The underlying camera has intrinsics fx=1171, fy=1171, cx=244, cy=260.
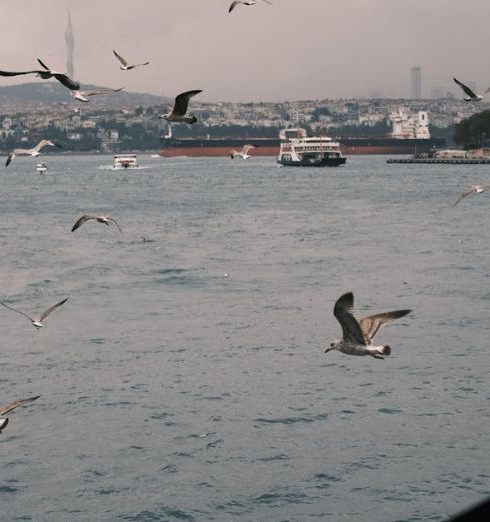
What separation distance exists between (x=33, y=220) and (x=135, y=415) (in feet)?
148

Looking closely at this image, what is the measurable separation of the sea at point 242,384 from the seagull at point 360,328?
583 cm

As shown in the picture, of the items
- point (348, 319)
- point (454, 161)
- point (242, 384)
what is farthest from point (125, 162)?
point (348, 319)

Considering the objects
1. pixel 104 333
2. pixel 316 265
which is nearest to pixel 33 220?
pixel 316 265

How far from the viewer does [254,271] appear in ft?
126

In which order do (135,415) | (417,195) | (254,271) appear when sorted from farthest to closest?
(417,195) → (254,271) → (135,415)

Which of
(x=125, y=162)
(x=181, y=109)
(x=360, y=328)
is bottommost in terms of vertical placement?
(x=125, y=162)

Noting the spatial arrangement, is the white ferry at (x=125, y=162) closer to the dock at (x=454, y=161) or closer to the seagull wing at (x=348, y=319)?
the dock at (x=454, y=161)

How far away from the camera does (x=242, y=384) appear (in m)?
21.7

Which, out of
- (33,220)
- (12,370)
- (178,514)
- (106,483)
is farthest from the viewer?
(33,220)

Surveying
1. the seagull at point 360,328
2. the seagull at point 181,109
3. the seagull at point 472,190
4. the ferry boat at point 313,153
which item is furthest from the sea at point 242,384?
the ferry boat at point 313,153

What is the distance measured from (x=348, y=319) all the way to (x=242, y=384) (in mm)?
13017

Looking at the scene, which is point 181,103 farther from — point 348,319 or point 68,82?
point 348,319

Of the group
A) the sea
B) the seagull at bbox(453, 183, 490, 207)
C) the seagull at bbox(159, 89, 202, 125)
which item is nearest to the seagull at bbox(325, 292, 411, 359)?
the seagull at bbox(159, 89, 202, 125)

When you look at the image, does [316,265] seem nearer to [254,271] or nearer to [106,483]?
[254,271]
